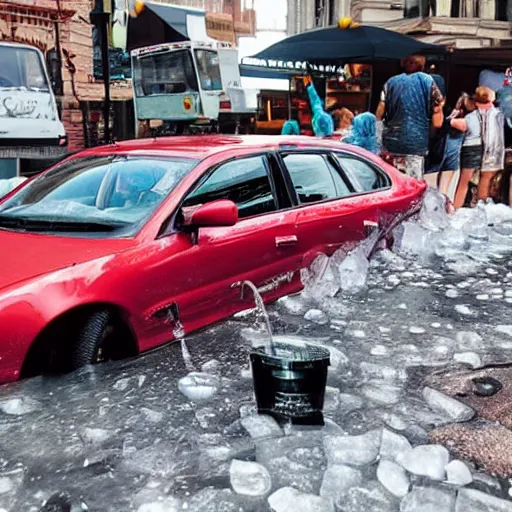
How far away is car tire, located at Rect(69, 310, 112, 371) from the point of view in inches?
134

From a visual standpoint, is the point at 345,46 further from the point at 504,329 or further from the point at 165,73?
the point at 504,329

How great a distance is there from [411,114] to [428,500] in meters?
6.66

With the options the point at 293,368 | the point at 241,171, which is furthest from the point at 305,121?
the point at 293,368

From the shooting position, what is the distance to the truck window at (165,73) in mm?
15430

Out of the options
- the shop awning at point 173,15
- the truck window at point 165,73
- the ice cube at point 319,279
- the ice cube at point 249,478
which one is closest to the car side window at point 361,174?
the ice cube at point 319,279

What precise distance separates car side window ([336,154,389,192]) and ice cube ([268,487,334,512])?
334 cm

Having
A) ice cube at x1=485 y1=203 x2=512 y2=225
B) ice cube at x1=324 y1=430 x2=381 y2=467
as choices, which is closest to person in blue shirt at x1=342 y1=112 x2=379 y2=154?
ice cube at x1=485 y1=203 x2=512 y2=225

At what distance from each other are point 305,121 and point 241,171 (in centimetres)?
1073

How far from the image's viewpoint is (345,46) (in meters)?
10.4

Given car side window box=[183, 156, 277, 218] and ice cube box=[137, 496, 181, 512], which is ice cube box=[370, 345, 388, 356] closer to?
car side window box=[183, 156, 277, 218]

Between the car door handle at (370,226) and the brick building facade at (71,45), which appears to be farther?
the brick building facade at (71,45)

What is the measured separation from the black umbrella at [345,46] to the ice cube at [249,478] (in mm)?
8524

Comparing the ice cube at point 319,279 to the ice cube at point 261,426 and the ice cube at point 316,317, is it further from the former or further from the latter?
the ice cube at point 261,426

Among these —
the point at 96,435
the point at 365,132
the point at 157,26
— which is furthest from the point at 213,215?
the point at 157,26
